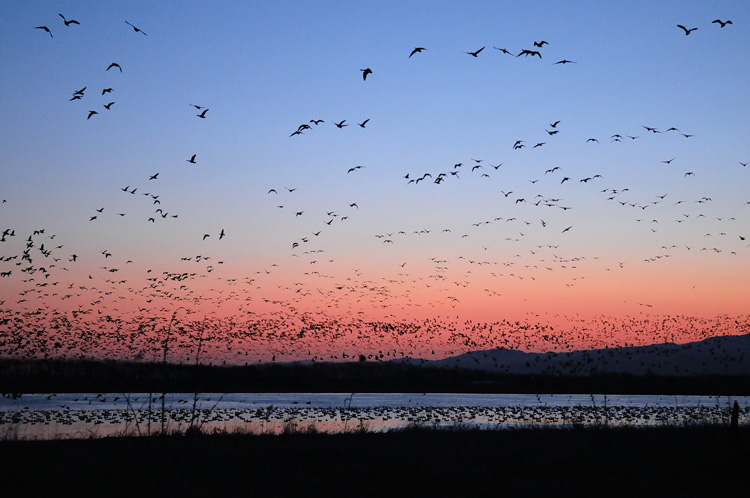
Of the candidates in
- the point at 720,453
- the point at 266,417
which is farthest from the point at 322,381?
the point at 720,453

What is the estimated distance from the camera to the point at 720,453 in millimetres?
17906

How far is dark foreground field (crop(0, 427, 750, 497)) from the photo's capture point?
14305 millimetres

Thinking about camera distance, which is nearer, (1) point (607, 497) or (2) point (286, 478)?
(1) point (607, 497)

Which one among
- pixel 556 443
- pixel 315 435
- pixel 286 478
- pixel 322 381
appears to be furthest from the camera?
pixel 322 381

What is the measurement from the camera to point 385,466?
17.0 metres

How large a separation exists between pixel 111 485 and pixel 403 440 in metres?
9.84

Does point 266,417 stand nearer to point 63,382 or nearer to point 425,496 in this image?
point 425,496

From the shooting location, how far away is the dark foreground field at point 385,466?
14.3m

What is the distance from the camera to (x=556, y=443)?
20859 millimetres

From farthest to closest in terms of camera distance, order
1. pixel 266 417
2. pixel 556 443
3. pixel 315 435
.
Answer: pixel 266 417 → pixel 315 435 → pixel 556 443

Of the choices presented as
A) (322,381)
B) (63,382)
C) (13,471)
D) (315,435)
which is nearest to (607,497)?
(315,435)

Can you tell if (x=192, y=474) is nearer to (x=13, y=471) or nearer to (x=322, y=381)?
(x=13, y=471)

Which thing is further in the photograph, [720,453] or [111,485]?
[720,453]

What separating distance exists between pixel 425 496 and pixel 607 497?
378 centimetres
